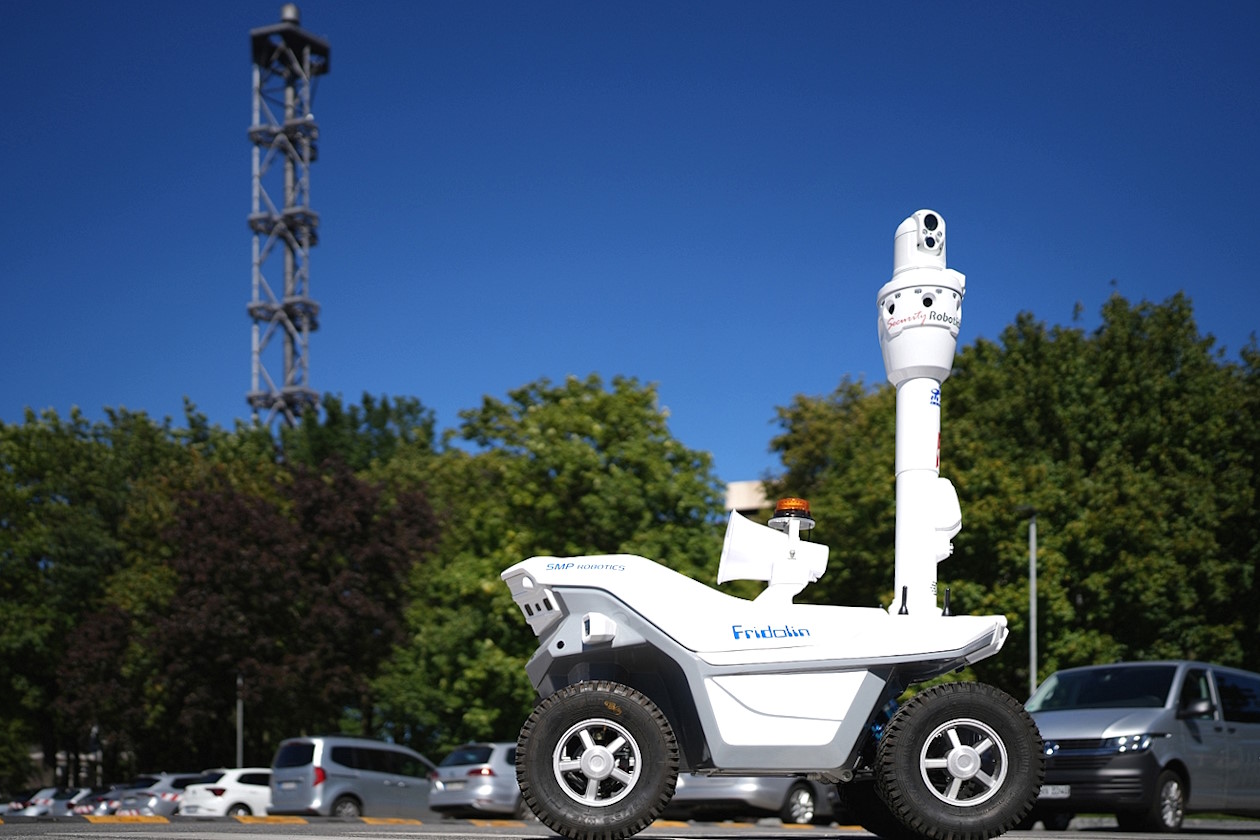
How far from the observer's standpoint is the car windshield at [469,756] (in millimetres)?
25406

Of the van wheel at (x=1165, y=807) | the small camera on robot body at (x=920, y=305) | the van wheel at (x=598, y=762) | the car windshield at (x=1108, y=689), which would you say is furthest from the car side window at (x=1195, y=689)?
the van wheel at (x=598, y=762)

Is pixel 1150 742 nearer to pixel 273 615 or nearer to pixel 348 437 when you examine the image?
pixel 273 615

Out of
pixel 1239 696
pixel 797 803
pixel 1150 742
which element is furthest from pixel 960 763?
pixel 797 803

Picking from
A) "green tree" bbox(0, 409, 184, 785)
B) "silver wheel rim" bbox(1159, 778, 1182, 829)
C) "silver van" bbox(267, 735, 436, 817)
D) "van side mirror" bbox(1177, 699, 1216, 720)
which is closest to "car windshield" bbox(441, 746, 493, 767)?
"silver van" bbox(267, 735, 436, 817)

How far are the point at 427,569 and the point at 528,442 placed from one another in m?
7.32

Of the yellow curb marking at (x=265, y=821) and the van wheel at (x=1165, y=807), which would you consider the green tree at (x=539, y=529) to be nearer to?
the yellow curb marking at (x=265, y=821)

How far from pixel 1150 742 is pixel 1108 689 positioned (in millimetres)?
1240

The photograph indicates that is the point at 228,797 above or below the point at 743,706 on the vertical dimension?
below

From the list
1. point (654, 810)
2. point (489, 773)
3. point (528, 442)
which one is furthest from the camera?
point (528, 442)

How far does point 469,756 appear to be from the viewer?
2567 centimetres

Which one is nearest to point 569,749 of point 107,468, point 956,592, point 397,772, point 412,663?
point 397,772

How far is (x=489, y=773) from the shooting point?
25031mm

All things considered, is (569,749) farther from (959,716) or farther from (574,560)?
(959,716)

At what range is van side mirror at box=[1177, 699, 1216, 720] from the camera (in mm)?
14562
